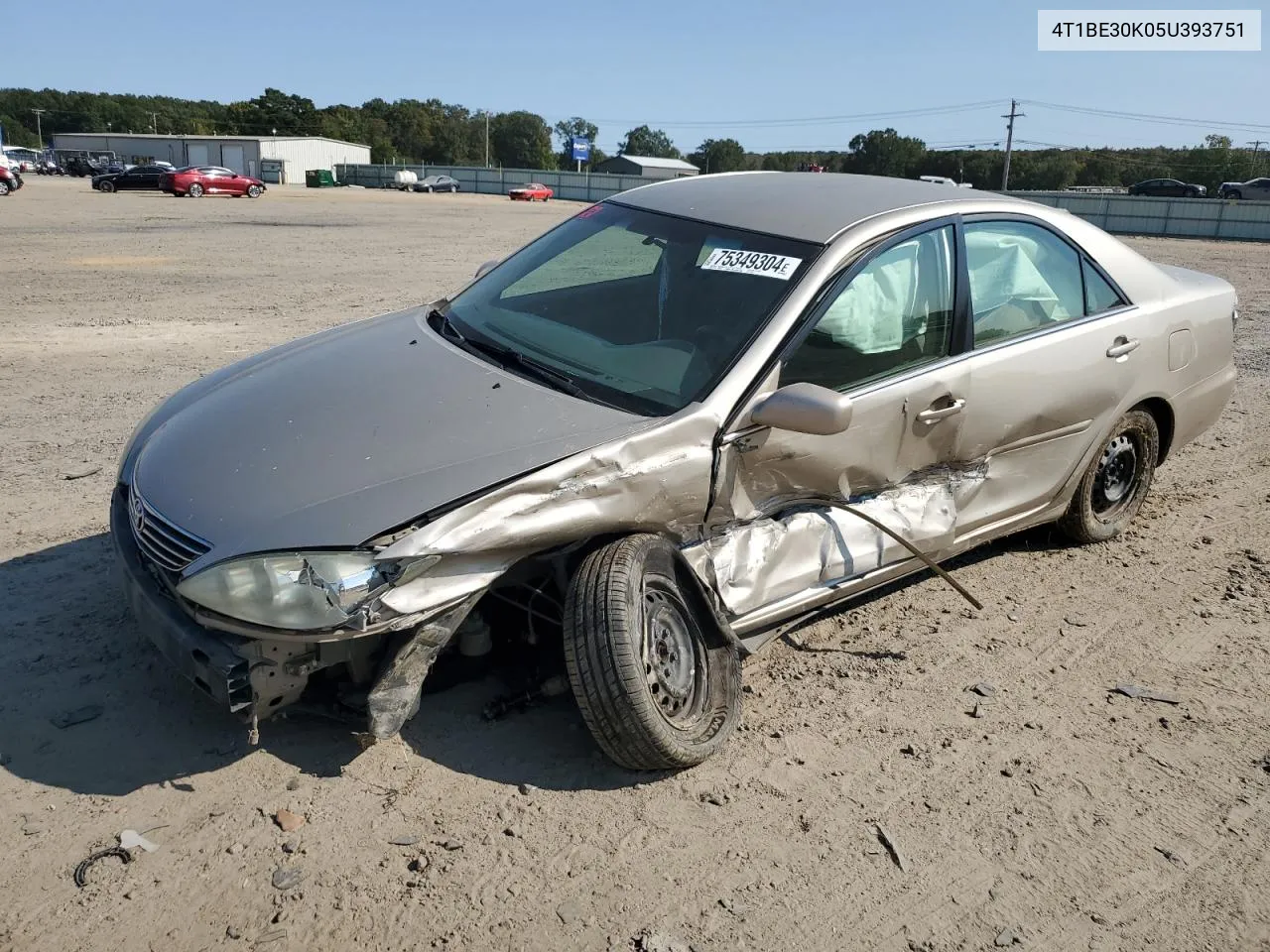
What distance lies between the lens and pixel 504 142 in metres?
115

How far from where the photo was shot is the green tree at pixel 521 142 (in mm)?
112438

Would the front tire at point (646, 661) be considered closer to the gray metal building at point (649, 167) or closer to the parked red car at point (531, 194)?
the parked red car at point (531, 194)

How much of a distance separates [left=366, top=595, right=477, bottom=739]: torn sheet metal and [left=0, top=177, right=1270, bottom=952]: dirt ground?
1.04 ft

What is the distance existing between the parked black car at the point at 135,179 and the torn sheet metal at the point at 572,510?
43.4m

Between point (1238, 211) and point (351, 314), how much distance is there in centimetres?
3359

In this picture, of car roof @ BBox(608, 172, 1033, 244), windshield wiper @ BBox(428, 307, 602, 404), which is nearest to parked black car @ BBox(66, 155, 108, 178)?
car roof @ BBox(608, 172, 1033, 244)

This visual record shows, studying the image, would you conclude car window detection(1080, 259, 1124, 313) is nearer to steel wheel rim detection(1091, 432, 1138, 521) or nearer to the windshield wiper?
steel wheel rim detection(1091, 432, 1138, 521)

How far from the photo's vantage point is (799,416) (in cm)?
327

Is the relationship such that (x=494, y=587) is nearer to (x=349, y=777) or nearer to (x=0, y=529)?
(x=349, y=777)

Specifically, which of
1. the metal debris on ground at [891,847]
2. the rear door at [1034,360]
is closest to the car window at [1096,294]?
the rear door at [1034,360]

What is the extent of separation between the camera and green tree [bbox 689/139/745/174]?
3526 inches

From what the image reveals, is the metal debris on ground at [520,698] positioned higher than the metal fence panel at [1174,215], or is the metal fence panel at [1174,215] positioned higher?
the metal fence panel at [1174,215]

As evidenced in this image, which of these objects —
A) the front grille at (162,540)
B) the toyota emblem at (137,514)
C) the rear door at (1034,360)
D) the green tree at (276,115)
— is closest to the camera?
the front grille at (162,540)

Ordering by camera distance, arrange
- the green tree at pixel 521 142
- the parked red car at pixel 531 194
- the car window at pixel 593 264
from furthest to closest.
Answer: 1. the green tree at pixel 521 142
2. the parked red car at pixel 531 194
3. the car window at pixel 593 264
